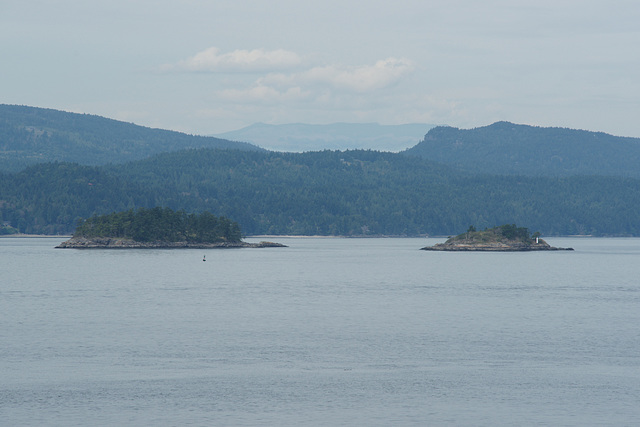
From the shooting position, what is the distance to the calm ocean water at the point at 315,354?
1631 inches

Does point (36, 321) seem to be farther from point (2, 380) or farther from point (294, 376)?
point (294, 376)

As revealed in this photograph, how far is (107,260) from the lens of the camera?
176 m

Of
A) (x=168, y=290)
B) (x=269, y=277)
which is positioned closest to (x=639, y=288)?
(x=269, y=277)

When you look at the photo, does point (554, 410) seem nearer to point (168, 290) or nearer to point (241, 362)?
point (241, 362)

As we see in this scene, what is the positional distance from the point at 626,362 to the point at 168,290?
66400 mm

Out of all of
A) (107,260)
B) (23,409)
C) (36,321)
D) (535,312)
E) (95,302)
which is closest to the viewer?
(23,409)

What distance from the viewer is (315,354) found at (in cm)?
5791

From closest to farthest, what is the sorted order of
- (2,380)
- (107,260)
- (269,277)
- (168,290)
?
1. (2,380)
2. (168,290)
3. (269,277)
4. (107,260)

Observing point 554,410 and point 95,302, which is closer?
point 554,410

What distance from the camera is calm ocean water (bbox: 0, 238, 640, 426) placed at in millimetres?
41438

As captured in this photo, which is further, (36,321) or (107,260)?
(107,260)

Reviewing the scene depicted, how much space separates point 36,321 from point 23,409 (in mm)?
34174

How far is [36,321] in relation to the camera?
241 feet

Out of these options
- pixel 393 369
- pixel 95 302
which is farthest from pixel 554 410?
pixel 95 302
